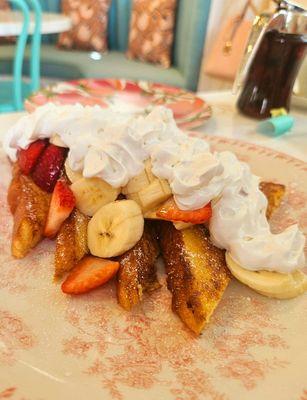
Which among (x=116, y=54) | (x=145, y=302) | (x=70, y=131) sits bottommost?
(x=116, y=54)

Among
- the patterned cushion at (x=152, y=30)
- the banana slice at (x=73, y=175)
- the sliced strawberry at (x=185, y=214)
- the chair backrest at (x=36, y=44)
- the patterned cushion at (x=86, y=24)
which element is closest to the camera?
the sliced strawberry at (x=185, y=214)

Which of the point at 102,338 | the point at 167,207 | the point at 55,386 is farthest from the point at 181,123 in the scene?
the point at 55,386

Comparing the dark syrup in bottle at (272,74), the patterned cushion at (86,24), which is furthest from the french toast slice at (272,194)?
the patterned cushion at (86,24)

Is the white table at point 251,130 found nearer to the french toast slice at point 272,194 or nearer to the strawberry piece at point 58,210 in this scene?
the french toast slice at point 272,194

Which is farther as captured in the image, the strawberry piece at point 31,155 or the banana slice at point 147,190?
the strawberry piece at point 31,155

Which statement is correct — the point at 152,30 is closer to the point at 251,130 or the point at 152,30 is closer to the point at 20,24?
the point at 20,24

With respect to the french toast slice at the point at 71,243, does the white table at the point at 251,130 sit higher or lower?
lower

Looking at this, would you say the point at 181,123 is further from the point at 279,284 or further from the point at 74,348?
the point at 74,348
